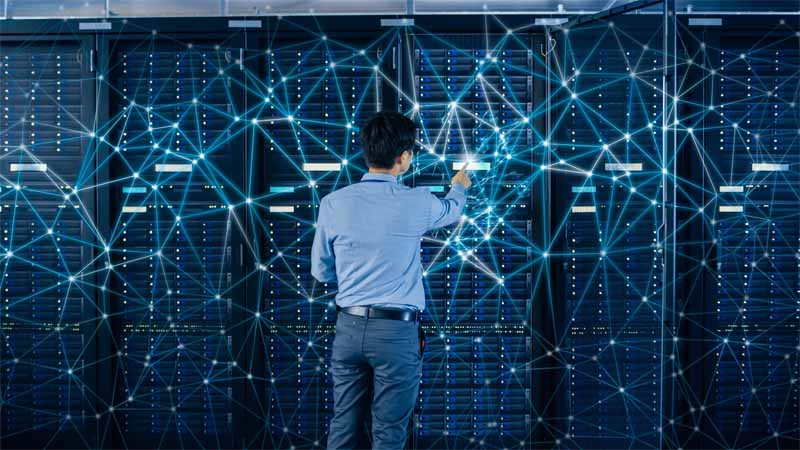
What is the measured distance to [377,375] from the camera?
1933 millimetres

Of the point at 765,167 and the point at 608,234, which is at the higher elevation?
the point at 765,167

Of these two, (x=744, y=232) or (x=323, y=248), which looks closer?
(x=323, y=248)

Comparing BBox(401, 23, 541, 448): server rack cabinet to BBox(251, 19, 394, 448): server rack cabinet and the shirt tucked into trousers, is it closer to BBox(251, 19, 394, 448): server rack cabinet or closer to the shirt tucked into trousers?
BBox(251, 19, 394, 448): server rack cabinet

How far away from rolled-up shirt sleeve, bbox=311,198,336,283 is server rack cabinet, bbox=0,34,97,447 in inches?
59.3

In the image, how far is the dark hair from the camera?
1.95m

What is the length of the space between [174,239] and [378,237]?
1.49 meters

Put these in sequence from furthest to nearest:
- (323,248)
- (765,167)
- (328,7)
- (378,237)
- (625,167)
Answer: (328,7), (765,167), (625,167), (323,248), (378,237)

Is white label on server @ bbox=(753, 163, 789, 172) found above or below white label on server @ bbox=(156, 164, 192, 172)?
above

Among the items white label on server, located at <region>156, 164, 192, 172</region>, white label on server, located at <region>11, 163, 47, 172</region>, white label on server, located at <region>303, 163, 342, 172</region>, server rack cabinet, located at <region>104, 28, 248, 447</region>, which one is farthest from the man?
white label on server, located at <region>11, 163, 47, 172</region>

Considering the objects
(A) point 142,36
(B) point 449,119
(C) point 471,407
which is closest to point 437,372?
(C) point 471,407
